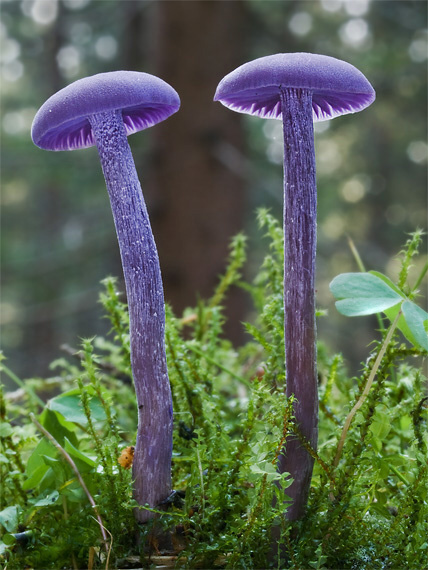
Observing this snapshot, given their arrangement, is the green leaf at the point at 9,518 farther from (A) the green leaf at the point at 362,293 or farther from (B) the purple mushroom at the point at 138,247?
(A) the green leaf at the point at 362,293

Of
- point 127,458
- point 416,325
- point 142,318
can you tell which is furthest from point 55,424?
point 416,325

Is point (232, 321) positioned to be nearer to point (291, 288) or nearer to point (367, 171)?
point (291, 288)

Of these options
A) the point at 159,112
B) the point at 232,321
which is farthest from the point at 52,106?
the point at 232,321

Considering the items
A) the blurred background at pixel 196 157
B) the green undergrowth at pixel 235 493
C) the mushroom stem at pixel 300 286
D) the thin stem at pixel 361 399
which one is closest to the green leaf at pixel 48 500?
the green undergrowth at pixel 235 493

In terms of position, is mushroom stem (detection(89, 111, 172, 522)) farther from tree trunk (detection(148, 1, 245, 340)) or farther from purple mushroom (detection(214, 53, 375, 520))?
tree trunk (detection(148, 1, 245, 340))

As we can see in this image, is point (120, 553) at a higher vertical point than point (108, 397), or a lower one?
lower

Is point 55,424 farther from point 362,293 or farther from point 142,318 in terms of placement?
point 362,293
